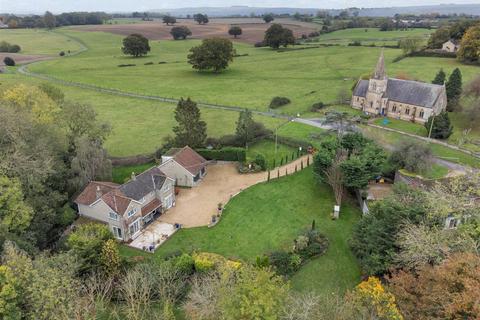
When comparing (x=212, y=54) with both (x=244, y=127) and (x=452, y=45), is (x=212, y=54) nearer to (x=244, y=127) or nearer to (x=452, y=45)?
(x=244, y=127)

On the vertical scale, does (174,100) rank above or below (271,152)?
above

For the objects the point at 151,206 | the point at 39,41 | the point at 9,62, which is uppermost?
the point at 39,41

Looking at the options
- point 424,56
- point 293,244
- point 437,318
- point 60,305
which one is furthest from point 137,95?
point 424,56

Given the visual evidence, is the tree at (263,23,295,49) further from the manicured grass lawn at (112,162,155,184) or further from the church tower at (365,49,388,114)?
the manicured grass lawn at (112,162,155,184)

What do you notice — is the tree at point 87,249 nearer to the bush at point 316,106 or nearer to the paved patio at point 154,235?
the paved patio at point 154,235

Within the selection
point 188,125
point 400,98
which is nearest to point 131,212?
point 188,125
